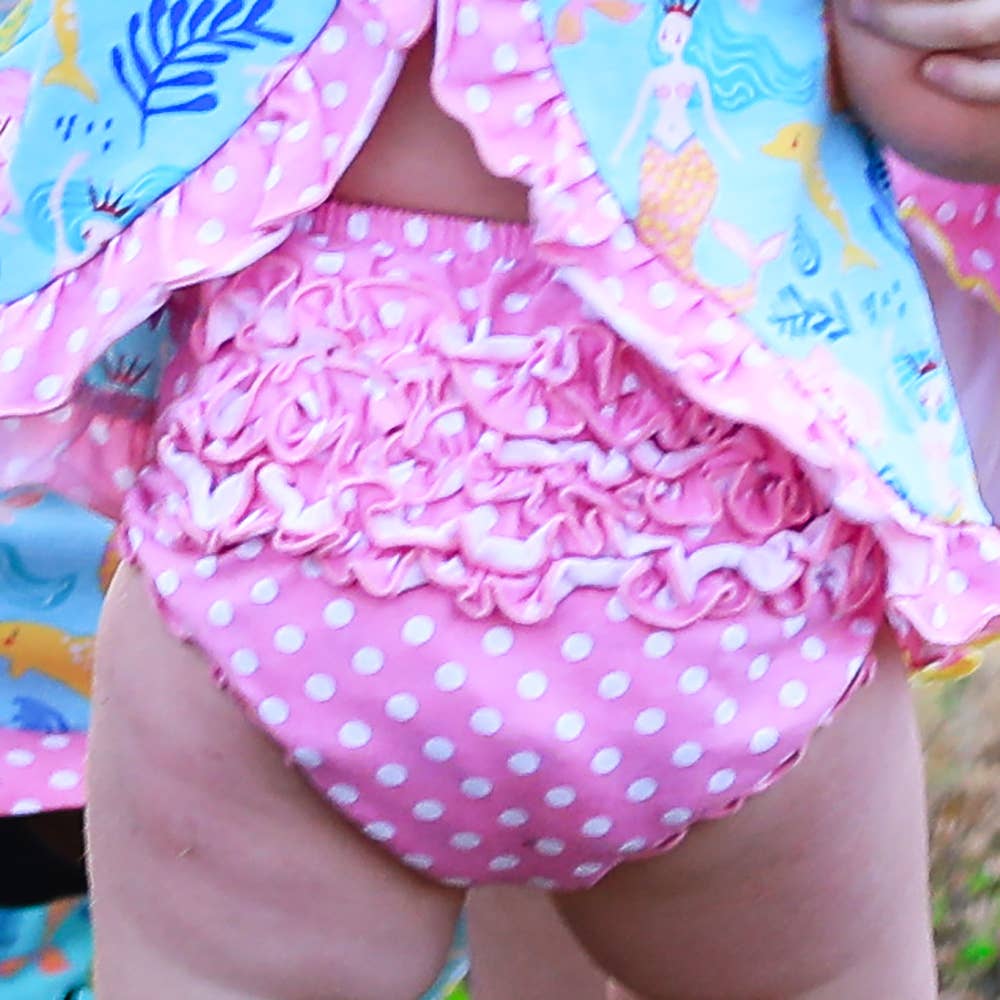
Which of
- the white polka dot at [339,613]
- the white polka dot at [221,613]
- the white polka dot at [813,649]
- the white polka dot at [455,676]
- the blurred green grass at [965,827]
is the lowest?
the blurred green grass at [965,827]

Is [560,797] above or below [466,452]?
below

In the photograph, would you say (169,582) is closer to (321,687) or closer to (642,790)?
(321,687)

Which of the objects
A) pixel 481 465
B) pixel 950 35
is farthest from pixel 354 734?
pixel 950 35

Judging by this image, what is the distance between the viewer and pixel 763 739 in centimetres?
66

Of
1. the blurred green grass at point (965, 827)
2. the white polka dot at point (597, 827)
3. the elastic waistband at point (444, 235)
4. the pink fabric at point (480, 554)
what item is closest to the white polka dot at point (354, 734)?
the pink fabric at point (480, 554)

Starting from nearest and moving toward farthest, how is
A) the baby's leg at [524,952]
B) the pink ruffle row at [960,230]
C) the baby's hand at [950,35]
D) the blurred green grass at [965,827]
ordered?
the baby's hand at [950,35]
the pink ruffle row at [960,230]
the baby's leg at [524,952]
the blurred green grass at [965,827]

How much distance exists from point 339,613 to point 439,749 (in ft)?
0.23

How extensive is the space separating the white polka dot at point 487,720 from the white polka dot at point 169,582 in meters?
0.13

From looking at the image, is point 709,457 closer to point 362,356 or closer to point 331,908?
point 362,356

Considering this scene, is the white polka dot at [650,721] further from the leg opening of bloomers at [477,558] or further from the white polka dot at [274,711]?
the white polka dot at [274,711]

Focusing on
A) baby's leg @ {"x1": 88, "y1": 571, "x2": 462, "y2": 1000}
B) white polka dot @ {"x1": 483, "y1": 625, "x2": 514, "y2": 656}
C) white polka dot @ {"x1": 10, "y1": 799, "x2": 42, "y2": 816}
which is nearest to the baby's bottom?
baby's leg @ {"x1": 88, "y1": 571, "x2": 462, "y2": 1000}

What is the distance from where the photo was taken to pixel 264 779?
0.66m

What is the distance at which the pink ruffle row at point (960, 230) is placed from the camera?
82 cm

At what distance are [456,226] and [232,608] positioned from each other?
19 centimetres
